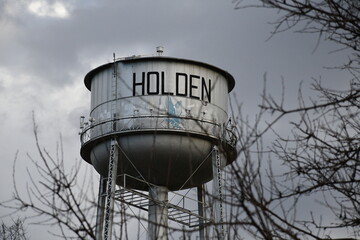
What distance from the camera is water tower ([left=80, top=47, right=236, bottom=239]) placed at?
19.4 meters

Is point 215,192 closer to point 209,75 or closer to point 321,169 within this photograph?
point 209,75

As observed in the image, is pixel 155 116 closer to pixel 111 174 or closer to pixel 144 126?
pixel 144 126

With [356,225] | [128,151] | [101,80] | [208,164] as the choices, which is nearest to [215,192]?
[208,164]

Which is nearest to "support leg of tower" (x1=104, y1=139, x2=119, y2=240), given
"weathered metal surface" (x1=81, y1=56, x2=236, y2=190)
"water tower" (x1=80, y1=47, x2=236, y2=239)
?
"water tower" (x1=80, y1=47, x2=236, y2=239)

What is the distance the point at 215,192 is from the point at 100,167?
3453mm

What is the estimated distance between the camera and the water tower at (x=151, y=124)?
1944 cm

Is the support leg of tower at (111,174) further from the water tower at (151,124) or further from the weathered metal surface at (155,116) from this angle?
the weathered metal surface at (155,116)

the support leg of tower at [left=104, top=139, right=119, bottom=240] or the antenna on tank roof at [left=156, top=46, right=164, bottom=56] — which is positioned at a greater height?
the antenna on tank roof at [left=156, top=46, right=164, bottom=56]

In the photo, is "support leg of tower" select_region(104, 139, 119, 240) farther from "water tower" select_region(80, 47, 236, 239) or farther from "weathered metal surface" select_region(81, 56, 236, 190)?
"weathered metal surface" select_region(81, 56, 236, 190)

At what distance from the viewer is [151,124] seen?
1948cm

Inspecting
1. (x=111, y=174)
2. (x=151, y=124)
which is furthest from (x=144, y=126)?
(x=111, y=174)

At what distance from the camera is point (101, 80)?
20.9 m

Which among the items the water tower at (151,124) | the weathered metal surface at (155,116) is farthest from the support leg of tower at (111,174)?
the weathered metal surface at (155,116)

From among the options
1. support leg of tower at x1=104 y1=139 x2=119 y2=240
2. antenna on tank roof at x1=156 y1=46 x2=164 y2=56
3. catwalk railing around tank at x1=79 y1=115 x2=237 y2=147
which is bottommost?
support leg of tower at x1=104 y1=139 x2=119 y2=240
